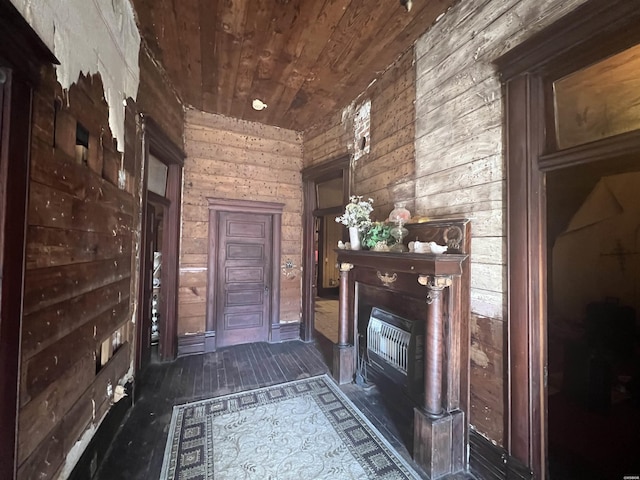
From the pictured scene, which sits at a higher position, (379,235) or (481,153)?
(481,153)

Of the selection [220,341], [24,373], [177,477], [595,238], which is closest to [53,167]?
[24,373]

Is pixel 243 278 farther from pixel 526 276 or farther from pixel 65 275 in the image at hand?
pixel 526 276

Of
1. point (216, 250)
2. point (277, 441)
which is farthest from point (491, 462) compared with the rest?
point (216, 250)

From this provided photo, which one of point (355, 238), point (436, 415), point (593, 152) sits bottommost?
point (436, 415)

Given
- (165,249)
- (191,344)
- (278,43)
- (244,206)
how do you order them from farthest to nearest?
(244,206) → (191,344) → (165,249) → (278,43)

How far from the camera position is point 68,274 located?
133 cm

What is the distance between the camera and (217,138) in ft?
12.3

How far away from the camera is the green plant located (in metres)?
2.32

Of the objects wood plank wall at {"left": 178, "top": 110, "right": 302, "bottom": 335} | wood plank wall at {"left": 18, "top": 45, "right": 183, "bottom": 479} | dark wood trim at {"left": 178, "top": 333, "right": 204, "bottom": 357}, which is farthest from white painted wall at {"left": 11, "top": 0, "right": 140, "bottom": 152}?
dark wood trim at {"left": 178, "top": 333, "right": 204, "bottom": 357}

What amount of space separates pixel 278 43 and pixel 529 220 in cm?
244

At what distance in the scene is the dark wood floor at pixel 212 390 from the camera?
1.83m

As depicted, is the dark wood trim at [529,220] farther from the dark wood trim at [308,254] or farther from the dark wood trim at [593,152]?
the dark wood trim at [308,254]

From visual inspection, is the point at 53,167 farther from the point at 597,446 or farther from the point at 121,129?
→ the point at 597,446

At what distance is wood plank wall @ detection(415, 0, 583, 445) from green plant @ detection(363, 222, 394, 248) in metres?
0.40
